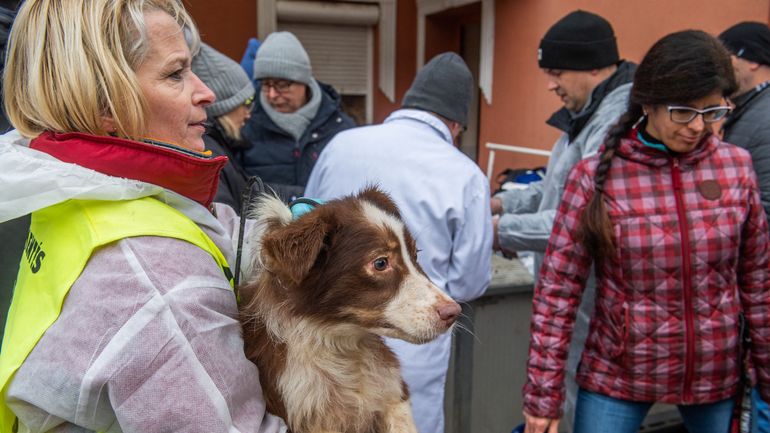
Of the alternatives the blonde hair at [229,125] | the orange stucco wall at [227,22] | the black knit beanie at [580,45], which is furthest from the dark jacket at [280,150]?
the orange stucco wall at [227,22]

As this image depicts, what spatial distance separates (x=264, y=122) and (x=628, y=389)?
10.1 ft

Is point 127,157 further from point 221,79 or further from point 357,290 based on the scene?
point 221,79

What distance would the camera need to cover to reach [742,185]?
257 centimetres

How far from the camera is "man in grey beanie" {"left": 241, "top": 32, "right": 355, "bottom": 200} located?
4398mm

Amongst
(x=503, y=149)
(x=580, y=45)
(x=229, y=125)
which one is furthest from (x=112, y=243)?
(x=503, y=149)

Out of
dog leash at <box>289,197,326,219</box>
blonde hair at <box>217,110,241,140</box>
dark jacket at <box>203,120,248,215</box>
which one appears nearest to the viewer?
dog leash at <box>289,197,326,219</box>

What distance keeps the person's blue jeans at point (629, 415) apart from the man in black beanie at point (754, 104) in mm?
135

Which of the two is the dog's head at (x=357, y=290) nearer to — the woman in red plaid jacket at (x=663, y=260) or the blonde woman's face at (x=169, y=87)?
the blonde woman's face at (x=169, y=87)

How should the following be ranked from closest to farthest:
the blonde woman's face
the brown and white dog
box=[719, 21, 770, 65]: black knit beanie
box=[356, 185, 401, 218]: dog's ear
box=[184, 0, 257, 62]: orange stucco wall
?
the blonde woman's face → the brown and white dog → box=[356, 185, 401, 218]: dog's ear → box=[719, 21, 770, 65]: black knit beanie → box=[184, 0, 257, 62]: orange stucco wall

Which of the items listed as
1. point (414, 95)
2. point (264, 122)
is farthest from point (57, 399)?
point (264, 122)

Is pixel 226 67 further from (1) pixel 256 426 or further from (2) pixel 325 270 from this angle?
(1) pixel 256 426

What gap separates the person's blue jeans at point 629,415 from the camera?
2.66m

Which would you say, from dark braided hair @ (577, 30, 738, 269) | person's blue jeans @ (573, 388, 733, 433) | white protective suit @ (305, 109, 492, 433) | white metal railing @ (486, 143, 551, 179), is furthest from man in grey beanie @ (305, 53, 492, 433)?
white metal railing @ (486, 143, 551, 179)

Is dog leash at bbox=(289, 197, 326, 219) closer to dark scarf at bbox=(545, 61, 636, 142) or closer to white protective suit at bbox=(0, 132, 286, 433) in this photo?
white protective suit at bbox=(0, 132, 286, 433)
